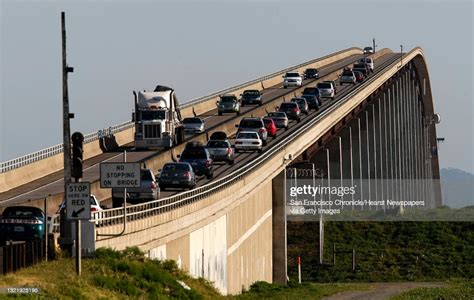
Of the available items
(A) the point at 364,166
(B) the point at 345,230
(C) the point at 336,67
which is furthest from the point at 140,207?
(C) the point at 336,67

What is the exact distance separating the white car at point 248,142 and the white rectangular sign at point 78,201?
53.7m

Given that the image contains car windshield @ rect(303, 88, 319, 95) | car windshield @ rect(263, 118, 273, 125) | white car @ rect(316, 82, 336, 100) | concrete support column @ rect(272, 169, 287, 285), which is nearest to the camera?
concrete support column @ rect(272, 169, 287, 285)

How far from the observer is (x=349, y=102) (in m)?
116

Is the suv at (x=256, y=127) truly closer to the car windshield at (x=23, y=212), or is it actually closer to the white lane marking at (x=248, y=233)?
the white lane marking at (x=248, y=233)

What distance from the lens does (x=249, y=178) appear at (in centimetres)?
6856

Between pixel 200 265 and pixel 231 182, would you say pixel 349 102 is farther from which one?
pixel 200 265

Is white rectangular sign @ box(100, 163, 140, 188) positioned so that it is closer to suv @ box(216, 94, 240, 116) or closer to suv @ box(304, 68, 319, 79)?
suv @ box(216, 94, 240, 116)

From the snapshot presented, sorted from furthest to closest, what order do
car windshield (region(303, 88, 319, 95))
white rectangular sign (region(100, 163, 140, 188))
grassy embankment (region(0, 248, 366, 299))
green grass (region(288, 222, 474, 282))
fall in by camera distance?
car windshield (region(303, 88, 319, 95))
green grass (region(288, 222, 474, 282))
white rectangular sign (region(100, 163, 140, 188))
grassy embankment (region(0, 248, 366, 299))

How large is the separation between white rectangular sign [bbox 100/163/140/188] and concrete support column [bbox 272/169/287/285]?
141 feet

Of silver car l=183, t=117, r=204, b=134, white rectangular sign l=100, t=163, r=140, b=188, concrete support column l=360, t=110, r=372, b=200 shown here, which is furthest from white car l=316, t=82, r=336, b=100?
white rectangular sign l=100, t=163, r=140, b=188

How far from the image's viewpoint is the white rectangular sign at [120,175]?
38.2m

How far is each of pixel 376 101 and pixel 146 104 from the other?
73.3 meters

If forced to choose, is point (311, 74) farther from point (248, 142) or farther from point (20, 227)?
point (20, 227)

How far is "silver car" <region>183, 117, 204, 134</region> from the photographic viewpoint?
314 feet
